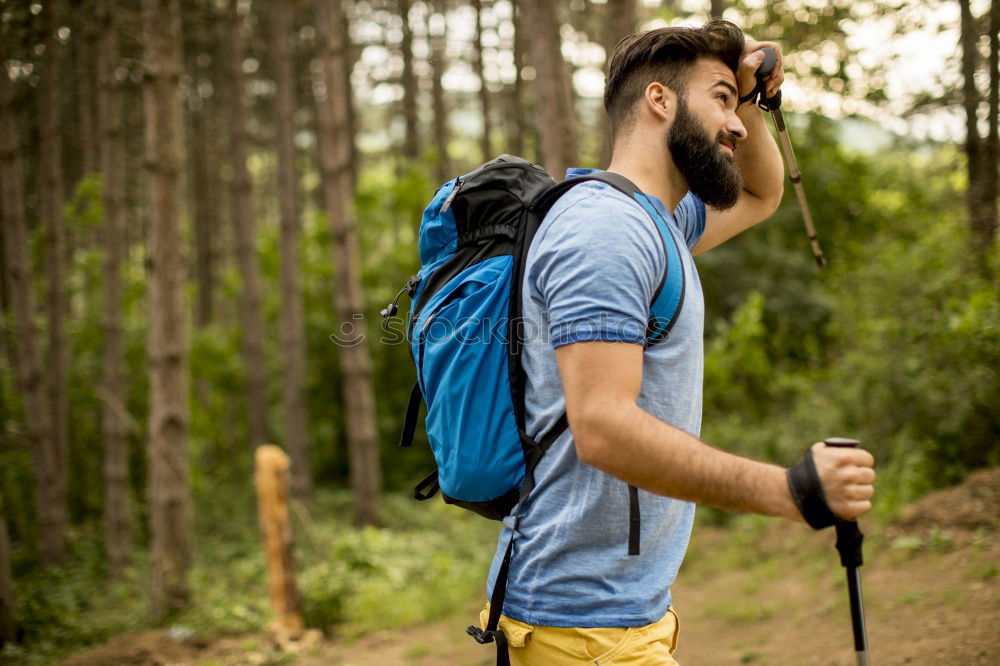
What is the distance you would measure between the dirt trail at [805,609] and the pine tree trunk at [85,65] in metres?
7.59

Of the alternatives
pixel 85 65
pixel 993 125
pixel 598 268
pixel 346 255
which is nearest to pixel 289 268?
pixel 346 255

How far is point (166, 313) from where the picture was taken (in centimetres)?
772

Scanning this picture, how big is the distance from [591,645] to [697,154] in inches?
49.2

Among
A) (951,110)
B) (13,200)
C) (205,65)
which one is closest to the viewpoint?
(13,200)

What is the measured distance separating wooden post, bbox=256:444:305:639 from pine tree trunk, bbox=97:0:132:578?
3387mm

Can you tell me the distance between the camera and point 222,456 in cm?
1691

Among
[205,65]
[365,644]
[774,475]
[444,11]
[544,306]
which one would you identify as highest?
[444,11]

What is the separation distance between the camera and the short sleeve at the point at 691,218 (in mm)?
2590

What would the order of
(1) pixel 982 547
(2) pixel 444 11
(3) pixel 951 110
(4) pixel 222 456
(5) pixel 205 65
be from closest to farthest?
(1) pixel 982 547 → (3) pixel 951 110 → (4) pixel 222 456 → (5) pixel 205 65 → (2) pixel 444 11

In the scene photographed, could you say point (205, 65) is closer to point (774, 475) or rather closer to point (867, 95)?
point (867, 95)

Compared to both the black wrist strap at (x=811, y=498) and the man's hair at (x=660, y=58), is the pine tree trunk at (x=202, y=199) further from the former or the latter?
the black wrist strap at (x=811, y=498)

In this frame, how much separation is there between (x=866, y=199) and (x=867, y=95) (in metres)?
3.36

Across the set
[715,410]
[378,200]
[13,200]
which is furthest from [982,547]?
[378,200]

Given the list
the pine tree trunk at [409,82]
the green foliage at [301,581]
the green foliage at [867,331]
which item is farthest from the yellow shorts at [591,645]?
the pine tree trunk at [409,82]
